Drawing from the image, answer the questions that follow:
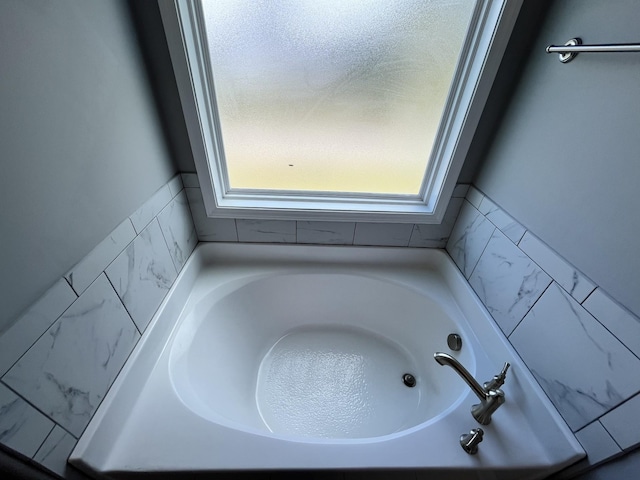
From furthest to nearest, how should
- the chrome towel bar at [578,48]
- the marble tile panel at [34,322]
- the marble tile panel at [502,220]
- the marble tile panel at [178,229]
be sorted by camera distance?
the marble tile panel at [178,229] → the marble tile panel at [502,220] → the chrome towel bar at [578,48] → the marble tile panel at [34,322]

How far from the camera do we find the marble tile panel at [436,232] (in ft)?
4.23

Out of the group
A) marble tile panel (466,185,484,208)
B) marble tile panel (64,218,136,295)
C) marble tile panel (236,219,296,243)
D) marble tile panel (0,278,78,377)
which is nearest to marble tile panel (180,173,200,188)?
marble tile panel (236,219,296,243)

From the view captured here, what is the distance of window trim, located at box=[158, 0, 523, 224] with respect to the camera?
873 millimetres

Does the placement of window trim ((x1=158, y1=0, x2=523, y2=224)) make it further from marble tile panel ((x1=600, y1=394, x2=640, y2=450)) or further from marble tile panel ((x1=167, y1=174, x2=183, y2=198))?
marble tile panel ((x1=600, y1=394, x2=640, y2=450))

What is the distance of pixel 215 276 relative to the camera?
52.0 inches

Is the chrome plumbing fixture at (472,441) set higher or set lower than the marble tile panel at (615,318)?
lower

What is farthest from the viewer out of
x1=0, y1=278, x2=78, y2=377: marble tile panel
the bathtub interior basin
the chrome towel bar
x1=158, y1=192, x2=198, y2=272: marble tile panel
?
the bathtub interior basin

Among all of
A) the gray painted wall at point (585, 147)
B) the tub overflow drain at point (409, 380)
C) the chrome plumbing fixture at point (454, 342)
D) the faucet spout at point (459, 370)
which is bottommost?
the tub overflow drain at point (409, 380)

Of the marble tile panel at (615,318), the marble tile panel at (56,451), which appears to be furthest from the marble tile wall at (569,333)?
the marble tile panel at (56,451)

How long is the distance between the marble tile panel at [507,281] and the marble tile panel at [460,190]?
0.27m

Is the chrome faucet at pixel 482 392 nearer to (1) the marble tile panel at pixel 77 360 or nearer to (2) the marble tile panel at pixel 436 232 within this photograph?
(2) the marble tile panel at pixel 436 232

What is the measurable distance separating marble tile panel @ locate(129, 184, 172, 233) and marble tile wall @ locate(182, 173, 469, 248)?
9.6 inches

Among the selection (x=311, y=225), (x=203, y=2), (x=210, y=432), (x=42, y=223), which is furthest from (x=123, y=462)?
(x=203, y=2)

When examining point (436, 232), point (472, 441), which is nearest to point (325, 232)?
point (436, 232)
